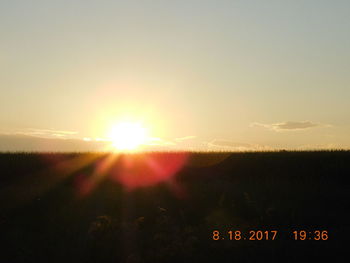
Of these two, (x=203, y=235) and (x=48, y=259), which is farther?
(x=203, y=235)

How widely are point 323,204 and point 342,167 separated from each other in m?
14.1

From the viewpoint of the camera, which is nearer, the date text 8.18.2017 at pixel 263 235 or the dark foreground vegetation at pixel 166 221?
the dark foreground vegetation at pixel 166 221

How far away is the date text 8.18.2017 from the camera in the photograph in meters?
14.2

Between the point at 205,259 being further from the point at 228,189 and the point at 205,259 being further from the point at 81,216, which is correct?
the point at 228,189

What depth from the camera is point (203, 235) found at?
1471 cm

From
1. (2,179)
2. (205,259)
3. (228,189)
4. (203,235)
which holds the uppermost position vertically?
(2,179)

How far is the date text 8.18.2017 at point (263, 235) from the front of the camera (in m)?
14.2

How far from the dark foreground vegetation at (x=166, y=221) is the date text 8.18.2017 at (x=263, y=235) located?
66 millimetres

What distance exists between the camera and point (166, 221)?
51.3ft

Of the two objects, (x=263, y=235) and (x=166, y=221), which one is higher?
(x=166, y=221)

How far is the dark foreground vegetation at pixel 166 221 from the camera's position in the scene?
13297 millimetres

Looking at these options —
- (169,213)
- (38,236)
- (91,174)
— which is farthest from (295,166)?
(38,236)

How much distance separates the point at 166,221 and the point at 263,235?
10.9ft

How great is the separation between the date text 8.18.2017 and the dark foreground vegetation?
66 millimetres
